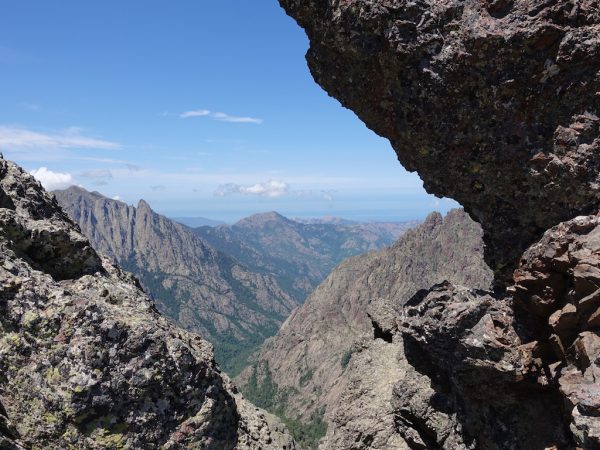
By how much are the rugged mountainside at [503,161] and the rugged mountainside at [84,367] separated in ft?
30.5

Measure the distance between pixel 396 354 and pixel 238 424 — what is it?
1356 centimetres

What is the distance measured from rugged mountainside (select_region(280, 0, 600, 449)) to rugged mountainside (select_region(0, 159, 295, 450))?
9301 millimetres

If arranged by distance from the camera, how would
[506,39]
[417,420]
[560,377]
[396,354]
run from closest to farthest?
[560,377] < [506,39] < [417,420] < [396,354]

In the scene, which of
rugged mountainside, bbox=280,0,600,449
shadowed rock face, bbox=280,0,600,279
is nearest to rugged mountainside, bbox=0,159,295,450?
rugged mountainside, bbox=280,0,600,449

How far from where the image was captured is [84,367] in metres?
14.2

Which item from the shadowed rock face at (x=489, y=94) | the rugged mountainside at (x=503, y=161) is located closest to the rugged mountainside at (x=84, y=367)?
the rugged mountainside at (x=503, y=161)

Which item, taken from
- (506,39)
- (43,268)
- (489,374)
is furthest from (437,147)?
(43,268)

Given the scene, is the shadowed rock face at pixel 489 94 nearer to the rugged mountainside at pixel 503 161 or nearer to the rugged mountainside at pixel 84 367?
the rugged mountainside at pixel 503 161

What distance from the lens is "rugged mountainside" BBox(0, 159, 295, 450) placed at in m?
13.7

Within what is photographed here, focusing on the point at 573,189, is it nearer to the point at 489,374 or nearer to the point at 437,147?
the point at 437,147

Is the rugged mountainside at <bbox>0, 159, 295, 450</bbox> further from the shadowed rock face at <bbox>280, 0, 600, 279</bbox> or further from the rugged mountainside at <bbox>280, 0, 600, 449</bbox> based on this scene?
the shadowed rock face at <bbox>280, 0, 600, 279</bbox>

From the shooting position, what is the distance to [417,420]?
21.1m

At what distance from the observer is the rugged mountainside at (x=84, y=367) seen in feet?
45.1

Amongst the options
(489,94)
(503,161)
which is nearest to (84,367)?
(503,161)
